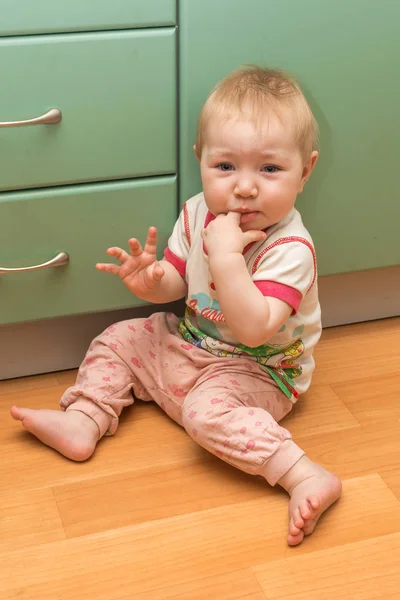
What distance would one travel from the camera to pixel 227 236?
3.95ft

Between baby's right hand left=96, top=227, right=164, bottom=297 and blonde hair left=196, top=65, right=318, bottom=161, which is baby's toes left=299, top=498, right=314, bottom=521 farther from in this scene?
blonde hair left=196, top=65, right=318, bottom=161

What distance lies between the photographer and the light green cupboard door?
127 centimetres

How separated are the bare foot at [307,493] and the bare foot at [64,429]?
288mm

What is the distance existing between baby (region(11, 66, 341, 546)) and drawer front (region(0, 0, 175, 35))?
0.44 ft

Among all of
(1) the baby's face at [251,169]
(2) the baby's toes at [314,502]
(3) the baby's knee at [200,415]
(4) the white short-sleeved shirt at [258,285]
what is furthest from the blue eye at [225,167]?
(2) the baby's toes at [314,502]

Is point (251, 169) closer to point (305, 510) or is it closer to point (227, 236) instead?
point (227, 236)

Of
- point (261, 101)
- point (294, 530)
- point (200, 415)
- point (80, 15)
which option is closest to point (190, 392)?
point (200, 415)

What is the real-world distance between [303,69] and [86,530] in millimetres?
739

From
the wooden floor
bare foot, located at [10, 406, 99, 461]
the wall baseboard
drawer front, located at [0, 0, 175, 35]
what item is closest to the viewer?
the wooden floor

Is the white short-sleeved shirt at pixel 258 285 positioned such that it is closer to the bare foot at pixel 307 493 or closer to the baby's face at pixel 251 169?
the baby's face at pixel 251 169

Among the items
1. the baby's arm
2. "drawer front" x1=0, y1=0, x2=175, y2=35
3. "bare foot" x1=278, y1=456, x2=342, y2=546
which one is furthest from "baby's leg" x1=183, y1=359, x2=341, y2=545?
"drawer front" x1=0, y1=0, x2=175, y2=35

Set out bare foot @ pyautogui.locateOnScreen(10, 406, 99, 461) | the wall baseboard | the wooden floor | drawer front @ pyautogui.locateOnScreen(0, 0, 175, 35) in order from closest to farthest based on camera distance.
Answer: the wooden floor, drawer front @ pyautogui.locateOnScreen(0, 0, 175, 35), bare foot @ pyautogui.locateOnScreen(10, 406, 99, 461), the wall baseboard

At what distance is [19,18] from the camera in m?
1.17

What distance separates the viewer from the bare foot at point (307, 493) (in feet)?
3.69
